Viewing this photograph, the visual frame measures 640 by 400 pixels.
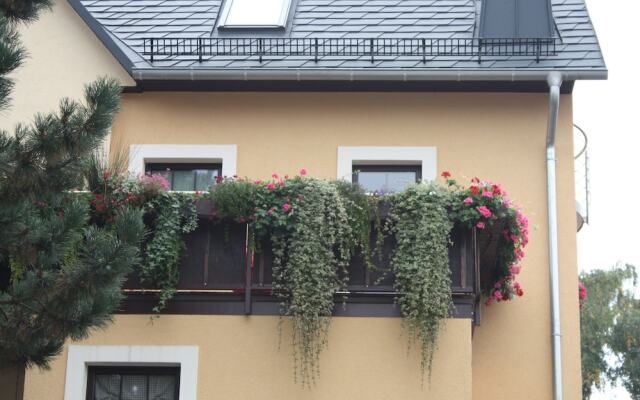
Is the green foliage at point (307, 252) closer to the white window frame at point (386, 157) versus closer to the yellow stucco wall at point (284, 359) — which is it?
the yellow stucco wall at point (284, 359)

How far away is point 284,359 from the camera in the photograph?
11281 millimetres

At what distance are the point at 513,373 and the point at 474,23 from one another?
4.27m

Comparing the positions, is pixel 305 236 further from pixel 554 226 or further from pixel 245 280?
pixel 554 226

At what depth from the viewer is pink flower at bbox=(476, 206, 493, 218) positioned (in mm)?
11141

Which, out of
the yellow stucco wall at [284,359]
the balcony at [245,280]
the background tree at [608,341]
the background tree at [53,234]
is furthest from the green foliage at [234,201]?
the background tree at [608,341]

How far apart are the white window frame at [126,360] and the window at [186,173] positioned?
2.84m

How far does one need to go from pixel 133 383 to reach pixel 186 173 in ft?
10.1

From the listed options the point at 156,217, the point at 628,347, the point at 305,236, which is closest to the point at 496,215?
the point at 305,236

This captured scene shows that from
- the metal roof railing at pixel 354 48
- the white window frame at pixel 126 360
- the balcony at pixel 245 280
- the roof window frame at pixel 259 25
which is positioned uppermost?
the roof window frame at pixel 259 25

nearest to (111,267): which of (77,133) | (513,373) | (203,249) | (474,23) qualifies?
(77,133)

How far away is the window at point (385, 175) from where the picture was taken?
44.7 ft

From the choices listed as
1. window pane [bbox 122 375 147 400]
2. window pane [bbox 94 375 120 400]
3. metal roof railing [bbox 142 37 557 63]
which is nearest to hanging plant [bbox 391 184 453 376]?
window pane [bbox 122 375 147 400]

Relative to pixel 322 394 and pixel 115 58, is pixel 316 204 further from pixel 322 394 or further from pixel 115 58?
pixel 115 58

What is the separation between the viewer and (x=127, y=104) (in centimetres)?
1393
